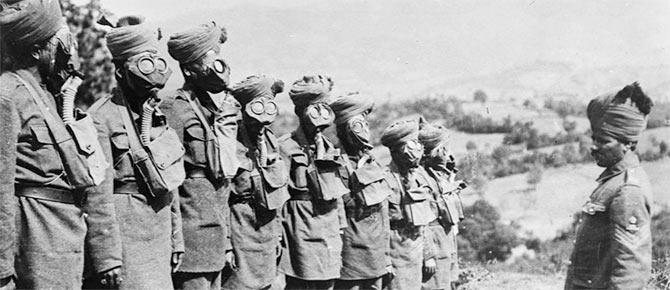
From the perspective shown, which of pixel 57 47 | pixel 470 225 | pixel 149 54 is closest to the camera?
pixel 57 47

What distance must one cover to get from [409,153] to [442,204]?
1.51 meters

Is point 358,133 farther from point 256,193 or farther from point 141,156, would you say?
point 141,156

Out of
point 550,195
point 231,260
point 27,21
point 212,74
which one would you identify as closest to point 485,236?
point 550,195

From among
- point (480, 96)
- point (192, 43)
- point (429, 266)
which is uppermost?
point (192, 43)

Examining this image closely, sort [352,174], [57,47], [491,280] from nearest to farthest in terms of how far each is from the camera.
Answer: [57,47] → [352,174] → [491,280]

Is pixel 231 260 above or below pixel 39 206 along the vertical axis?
below

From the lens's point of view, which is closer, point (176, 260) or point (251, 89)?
point (176, 260)

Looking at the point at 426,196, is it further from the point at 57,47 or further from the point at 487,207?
the point at 487,207

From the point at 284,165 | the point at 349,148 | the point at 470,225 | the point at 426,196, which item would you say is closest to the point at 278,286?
the point at 284,165

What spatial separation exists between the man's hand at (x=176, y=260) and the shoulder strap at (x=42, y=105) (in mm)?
1375

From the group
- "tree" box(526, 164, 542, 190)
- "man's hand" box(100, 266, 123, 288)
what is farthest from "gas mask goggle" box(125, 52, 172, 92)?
"tree" box(526, 164, 542, 190)

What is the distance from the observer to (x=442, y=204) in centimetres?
943

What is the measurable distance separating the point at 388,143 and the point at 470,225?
7971mm

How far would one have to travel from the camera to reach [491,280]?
13.5m
